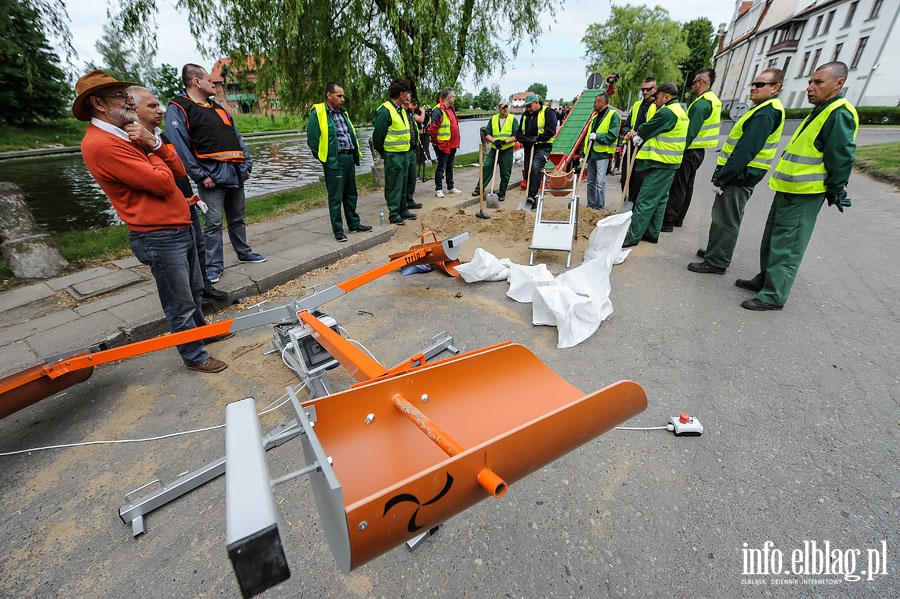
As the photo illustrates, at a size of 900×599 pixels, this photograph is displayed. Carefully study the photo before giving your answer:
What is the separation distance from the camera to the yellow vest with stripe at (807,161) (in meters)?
3.25

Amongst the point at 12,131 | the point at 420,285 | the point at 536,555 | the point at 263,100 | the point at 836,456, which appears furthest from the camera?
the point at 12,131

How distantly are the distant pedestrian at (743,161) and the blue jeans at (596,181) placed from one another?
2.45 m

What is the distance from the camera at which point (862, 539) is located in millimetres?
1699

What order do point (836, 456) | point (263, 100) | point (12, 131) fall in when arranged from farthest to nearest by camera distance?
point (12, 131), point (263, 100), point (836, 456)

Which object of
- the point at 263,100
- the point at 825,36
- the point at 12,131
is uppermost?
the point at 825,36

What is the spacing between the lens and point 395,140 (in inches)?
242

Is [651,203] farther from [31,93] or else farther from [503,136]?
[31,93]

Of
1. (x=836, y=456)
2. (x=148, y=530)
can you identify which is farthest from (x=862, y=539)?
(x=148, y=530)

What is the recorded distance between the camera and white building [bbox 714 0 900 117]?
1091 inches

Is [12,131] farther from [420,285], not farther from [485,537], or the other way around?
[485,537]

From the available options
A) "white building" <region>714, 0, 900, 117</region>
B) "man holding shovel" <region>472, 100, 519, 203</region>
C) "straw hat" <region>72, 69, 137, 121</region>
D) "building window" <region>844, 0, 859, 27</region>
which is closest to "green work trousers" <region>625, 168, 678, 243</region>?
"man holding shovel" <region>472, 100, 519, 203</region>

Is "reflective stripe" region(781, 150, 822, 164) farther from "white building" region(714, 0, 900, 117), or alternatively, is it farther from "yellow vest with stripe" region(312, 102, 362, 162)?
"white building" region(714, 0, 900, 117)

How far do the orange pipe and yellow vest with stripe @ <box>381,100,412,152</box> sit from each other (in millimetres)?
5395

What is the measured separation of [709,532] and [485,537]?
101 centimetres
